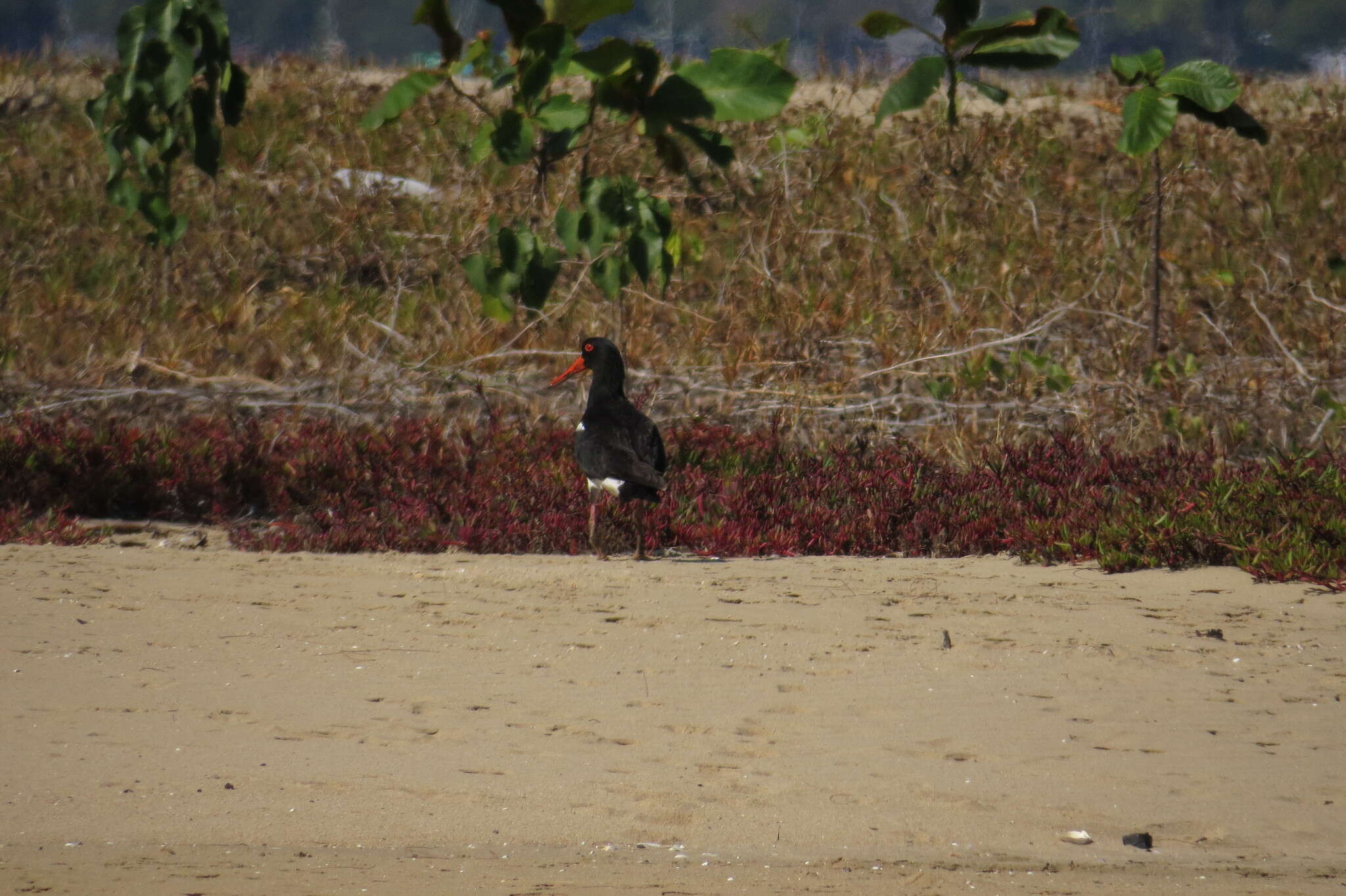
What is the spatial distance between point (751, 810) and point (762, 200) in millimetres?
11076

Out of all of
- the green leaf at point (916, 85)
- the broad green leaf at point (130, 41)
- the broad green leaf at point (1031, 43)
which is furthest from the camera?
the broad green leaf at point (130, 41)

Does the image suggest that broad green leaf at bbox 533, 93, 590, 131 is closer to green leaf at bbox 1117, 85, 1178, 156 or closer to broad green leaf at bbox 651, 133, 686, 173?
broad green leaf at bbox 651, 133, 686, 173

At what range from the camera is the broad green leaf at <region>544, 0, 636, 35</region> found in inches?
203

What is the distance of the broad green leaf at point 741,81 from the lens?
16.6 feet

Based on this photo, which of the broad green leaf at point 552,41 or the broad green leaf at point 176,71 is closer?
the broad green leaf at point 552,41

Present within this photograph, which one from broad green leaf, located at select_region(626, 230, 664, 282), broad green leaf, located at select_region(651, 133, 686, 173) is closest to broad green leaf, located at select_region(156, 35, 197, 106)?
broad green leaf, located at select_region(626, 230, 664, 282)

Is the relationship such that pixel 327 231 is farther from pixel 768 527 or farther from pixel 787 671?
pixel 787 671

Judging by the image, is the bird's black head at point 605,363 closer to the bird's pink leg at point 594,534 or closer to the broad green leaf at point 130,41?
the bird's pink leg at point 594,534

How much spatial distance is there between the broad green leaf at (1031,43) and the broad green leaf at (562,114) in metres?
Answer: 2.17

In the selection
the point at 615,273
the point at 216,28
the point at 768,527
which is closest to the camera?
the point at 768,527

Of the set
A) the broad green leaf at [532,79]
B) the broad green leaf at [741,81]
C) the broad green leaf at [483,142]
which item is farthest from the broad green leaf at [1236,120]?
the broad green leaf at [483,142]

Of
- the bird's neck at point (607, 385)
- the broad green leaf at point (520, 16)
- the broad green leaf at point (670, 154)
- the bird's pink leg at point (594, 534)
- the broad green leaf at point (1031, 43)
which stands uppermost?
the broad green leaf at point (520, 16)

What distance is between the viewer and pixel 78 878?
3.26m

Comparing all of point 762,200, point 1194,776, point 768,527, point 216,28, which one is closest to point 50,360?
point 216,28
